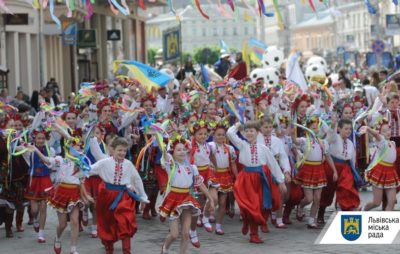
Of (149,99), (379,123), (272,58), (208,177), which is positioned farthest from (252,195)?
(272,58)

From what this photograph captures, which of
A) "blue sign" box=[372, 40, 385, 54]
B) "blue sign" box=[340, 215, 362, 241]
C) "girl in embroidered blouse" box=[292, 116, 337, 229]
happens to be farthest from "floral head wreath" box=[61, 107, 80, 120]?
"blue sign" box=[372, 40, 385, 54]

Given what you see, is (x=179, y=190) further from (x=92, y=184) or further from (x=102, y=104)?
(x=102, y=104)

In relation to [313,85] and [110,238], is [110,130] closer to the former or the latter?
[110,238]

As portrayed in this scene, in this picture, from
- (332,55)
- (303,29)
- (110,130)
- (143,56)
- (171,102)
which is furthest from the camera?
(303,29)

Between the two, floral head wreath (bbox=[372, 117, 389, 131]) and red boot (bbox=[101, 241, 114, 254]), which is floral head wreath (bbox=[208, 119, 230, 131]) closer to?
floral head wreath (bbox=[372, 117, 389, 131])

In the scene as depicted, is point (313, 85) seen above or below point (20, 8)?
below

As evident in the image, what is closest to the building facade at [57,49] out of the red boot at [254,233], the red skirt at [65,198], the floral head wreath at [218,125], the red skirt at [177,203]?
the floral head wreath at [218,125]

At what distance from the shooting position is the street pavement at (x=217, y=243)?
12.9 m

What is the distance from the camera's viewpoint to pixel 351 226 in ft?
40.1

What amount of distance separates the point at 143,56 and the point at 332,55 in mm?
47729

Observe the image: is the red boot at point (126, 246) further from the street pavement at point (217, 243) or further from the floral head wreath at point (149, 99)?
the floral head wreath at point (149, 99)

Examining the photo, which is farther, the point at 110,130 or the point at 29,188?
the point at 110,130

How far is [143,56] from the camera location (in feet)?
202

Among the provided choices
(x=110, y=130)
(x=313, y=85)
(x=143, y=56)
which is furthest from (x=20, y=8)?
(x=143, y=56)
